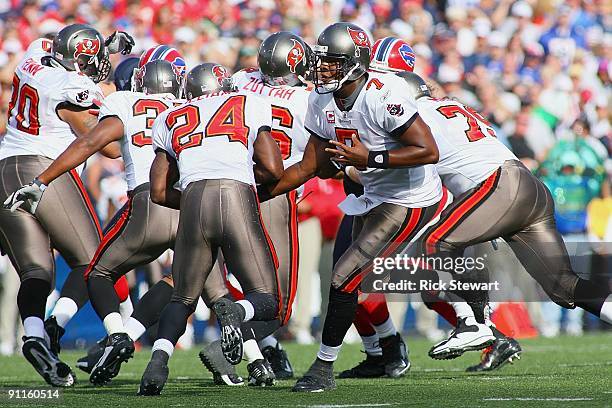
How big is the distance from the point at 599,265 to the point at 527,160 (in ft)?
4.47

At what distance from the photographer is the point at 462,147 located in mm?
7184

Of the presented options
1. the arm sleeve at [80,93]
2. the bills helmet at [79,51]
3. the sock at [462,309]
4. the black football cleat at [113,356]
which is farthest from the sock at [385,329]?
the bills helmet at [79,51]

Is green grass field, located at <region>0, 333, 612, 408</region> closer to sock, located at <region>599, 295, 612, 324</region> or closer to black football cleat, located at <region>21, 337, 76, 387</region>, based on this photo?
black football cleat, located at <region>21, 337, 76, 387</region>

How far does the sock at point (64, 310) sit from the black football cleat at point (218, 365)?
3.10 feet

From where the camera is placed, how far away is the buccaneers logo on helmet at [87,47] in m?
7.49

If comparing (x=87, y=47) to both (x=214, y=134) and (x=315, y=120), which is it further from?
(x=315, y=120)

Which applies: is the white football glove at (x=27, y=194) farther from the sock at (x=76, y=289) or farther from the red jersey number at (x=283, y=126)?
the red jersey number at (x=283, y=126)

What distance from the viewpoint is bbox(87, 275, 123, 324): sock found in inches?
277

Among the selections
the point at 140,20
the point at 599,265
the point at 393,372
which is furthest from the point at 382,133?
the point at 140,20

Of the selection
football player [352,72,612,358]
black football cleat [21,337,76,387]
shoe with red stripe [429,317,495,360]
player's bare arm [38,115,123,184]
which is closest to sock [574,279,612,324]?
football player [352,72,612,358]

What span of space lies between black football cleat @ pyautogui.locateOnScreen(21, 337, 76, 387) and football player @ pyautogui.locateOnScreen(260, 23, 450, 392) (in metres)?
1.54

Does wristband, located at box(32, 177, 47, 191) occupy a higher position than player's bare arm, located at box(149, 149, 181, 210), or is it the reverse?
player's bare arm, located at box(149, 149, 181, 210)

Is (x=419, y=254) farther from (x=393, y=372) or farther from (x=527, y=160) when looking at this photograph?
(x=527, y=160)

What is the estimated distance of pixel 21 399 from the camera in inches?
243
